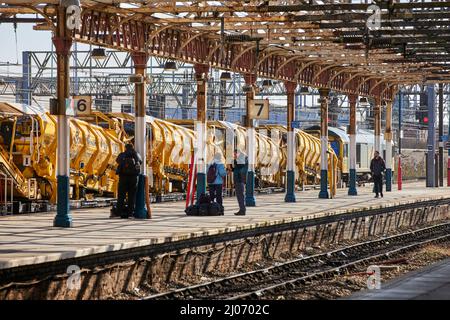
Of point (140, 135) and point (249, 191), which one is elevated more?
point (140, 135)

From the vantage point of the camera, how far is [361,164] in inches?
2547

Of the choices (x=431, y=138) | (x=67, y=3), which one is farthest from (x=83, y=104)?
(x=431, y=138)

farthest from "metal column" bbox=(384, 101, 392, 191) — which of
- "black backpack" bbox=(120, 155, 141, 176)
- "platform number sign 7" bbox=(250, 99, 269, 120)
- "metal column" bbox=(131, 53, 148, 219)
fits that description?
"black backpack" bbox=(120, 155, 141, 176)

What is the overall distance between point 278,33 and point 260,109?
2798 mm

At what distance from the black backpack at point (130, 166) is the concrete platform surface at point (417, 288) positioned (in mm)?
8059

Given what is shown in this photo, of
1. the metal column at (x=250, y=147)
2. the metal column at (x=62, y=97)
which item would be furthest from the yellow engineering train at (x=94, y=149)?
the metal column at (x=62, y=97)

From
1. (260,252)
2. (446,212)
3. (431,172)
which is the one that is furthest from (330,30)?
(431,172)

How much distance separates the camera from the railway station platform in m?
18.7

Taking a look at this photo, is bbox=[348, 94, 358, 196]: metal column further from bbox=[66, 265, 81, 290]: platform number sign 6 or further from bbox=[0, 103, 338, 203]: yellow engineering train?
bbox=[66, 265, 81, 290]: platform number sign 6

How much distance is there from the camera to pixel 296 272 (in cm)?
2562

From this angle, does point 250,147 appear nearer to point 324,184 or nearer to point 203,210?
point 203,210

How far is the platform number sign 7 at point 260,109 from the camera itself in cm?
3550

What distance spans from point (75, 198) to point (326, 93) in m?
13.0

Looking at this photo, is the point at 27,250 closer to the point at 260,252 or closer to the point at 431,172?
the point at 260,252
